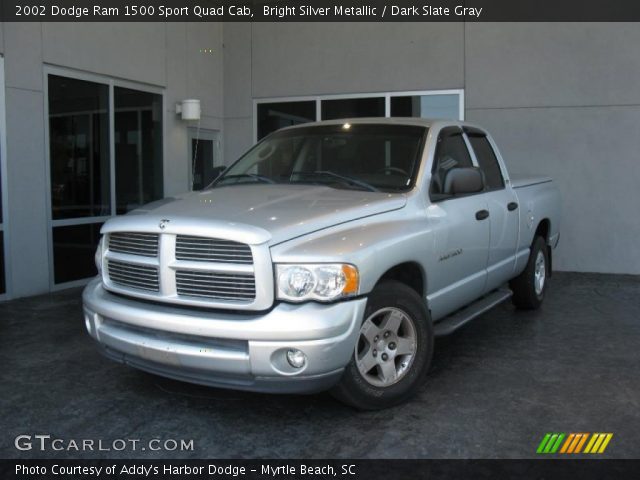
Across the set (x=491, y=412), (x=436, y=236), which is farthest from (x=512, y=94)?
(x=491, y=412)

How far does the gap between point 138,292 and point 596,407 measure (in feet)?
9.85

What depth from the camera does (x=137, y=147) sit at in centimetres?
932

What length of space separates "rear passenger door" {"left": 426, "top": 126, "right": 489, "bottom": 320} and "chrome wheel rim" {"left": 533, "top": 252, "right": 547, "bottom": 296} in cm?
173

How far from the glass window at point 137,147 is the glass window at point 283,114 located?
76.7 inches

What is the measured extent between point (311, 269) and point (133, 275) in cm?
120

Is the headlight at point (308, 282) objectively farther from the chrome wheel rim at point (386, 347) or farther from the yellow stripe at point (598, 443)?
the yellow stripe at point (598, 443)

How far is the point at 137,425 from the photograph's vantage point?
376cm

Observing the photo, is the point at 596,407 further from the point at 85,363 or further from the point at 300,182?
the point at 85,363

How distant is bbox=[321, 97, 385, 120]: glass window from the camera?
33.0 ft

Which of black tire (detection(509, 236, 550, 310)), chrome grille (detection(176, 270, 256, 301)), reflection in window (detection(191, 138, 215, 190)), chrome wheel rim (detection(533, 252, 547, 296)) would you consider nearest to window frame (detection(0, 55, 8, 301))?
reflection in window (detection(191, 138, 215, 190))
